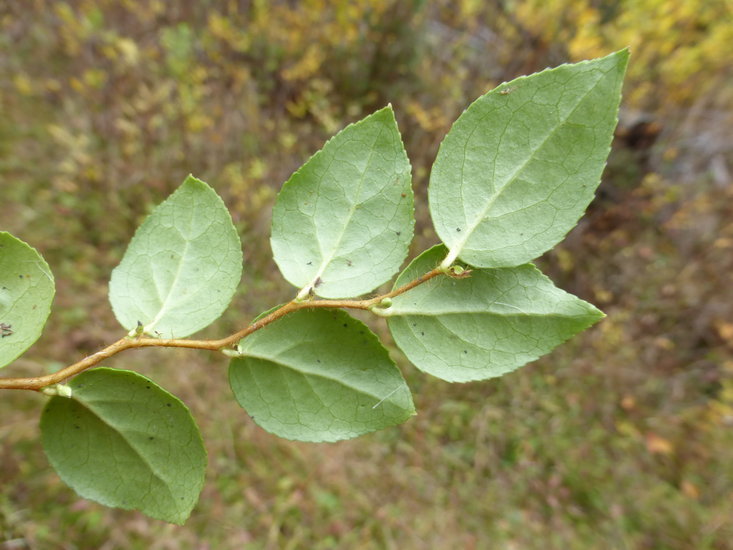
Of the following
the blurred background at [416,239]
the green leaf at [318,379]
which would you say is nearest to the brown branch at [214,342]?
the green leaf at [318,379]

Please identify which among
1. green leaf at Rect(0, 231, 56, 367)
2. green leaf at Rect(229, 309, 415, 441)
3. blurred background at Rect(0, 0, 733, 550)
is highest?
green leaf at Rect(0, 231, 56, 367)

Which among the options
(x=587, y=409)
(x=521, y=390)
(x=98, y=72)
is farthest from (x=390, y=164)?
(x=98, y=72)

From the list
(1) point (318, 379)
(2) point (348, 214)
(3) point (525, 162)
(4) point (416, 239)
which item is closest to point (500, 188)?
(3) point (525, 162)

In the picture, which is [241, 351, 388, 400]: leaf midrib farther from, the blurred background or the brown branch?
the blurred background

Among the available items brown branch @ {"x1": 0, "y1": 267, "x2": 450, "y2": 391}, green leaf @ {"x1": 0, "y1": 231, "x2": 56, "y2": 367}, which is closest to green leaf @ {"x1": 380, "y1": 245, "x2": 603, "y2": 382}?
brown branch @ {"x1": 0, "y1": 267, "x2": 450, "y2": 391}

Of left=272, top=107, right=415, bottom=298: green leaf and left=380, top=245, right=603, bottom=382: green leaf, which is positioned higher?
left=272, top=107, right=415, bottom=298: green leaf

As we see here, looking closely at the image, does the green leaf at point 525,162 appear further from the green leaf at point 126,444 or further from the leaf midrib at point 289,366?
the green leaf at point 126,444
